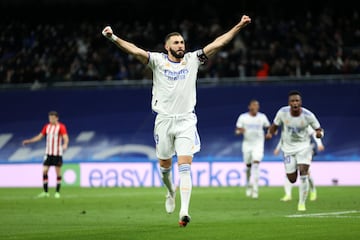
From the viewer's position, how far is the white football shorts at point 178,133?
44.1ft

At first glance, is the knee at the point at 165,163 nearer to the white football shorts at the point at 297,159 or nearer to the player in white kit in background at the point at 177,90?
the player in white kit in background at the point at 177,90

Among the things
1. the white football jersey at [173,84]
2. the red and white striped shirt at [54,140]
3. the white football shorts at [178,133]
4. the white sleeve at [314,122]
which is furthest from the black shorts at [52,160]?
the white football jersey at [173,84]

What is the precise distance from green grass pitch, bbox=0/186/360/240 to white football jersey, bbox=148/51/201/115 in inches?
73.9

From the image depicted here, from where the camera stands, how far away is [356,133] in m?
33.6

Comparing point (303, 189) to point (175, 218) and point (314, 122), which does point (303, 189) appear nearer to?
point (314, 122)

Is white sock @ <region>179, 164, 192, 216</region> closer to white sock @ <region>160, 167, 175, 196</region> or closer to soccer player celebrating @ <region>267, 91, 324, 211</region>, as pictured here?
white sock @ <region>160, 167, 175, 196</region>

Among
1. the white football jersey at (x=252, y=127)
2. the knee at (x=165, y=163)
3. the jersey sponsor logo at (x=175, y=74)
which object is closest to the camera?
the jersey sponsor logo at (x=175, y=74)

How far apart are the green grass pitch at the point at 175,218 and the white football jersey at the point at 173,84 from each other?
1.88 metres

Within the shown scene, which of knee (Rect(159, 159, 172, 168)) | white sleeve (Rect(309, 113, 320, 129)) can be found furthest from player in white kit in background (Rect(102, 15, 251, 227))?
white sleeve (Rect(309, 113, 320, 129))

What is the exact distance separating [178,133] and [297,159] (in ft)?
20.0

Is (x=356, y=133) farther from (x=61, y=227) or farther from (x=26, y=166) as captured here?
(x=61, y=227)

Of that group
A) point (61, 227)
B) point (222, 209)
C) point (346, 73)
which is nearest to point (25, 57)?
point (346, 73)

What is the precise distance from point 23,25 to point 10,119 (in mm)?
7217

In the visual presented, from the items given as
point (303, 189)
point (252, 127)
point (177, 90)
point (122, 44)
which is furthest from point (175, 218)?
point (252, 127)
